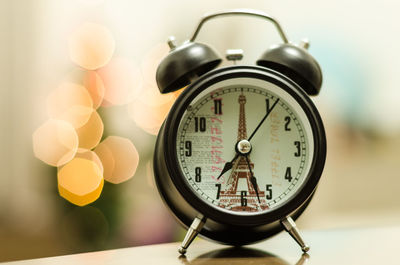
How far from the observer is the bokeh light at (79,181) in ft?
7.05

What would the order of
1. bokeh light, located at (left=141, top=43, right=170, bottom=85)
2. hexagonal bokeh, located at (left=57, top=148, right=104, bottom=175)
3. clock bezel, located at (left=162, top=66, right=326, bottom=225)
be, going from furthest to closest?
hexagonal bokeh, located at (left=57, top=148, right=104, bottom=175)
bokeh light, located at (left=141, top=43, right=170, bottom=85)
clock bezel, located at (left=162, top=66, right=326, bottom=225)

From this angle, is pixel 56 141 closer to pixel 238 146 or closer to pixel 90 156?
pixel 90 156

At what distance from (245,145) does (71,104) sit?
1564mm

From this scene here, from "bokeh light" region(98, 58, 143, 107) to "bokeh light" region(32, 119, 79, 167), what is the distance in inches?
9.4

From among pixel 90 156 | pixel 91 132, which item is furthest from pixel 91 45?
pixel 90 156

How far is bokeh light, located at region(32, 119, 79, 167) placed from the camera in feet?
6.85

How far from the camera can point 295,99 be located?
73 cm

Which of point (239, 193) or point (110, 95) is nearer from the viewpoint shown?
point (239, 193)

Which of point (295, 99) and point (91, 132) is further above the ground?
point (295, 99)

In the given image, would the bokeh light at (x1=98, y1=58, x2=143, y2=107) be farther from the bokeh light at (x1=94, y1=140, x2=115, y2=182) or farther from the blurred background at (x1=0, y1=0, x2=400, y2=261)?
the bokeh light at (x1=94, y1=140, x2=115, y2=182)

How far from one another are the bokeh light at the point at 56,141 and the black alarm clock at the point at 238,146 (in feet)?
4.77

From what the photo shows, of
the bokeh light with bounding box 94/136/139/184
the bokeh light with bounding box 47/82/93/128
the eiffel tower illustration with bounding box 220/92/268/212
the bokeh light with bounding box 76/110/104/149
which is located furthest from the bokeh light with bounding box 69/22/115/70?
the eiffel tower illustration with bounding box 220/92/268/212

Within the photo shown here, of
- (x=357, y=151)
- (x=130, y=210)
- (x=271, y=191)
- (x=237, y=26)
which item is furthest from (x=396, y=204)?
(x=271, y=191)

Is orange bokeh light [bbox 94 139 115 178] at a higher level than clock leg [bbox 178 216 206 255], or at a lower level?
lower
